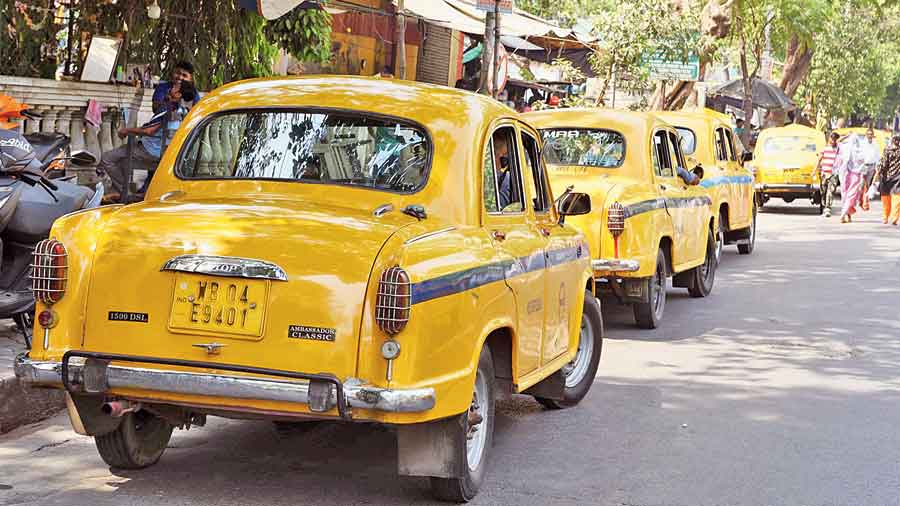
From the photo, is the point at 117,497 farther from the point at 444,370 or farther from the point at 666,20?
the point at 666,20

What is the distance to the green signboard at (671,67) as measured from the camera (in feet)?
80.1

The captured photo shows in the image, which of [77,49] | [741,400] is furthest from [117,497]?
[77,49]

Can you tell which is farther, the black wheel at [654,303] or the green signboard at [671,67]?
the green signboard at [671,67]

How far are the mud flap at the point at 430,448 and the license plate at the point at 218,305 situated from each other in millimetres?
785

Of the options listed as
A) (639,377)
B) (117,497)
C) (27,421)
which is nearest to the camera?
(117,497)

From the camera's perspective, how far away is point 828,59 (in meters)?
54.0

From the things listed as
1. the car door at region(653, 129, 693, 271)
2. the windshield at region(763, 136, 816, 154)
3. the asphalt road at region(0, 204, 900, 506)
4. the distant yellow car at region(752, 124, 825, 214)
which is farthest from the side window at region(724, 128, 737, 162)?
the windshield at region(763, 136, 816, 154)

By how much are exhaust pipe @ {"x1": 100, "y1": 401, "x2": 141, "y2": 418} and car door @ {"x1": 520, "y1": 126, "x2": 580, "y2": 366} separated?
229 cm

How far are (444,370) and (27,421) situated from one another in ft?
10.1

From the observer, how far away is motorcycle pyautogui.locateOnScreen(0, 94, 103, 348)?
7.66 m

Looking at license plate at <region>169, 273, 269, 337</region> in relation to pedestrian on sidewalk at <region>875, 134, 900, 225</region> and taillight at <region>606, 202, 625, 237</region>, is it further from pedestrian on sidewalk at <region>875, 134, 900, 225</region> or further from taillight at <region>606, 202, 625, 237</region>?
pedestrian on sidewalk at <region>875, 134, 900, 225</region>

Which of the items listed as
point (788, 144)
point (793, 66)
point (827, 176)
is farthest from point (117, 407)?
point (793, 66)

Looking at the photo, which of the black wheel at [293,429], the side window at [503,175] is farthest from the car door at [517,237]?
the black wheel at [293,429]

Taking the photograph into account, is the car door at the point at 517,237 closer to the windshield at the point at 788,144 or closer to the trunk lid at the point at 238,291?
Result: the trunk lid at the point at 238,291
